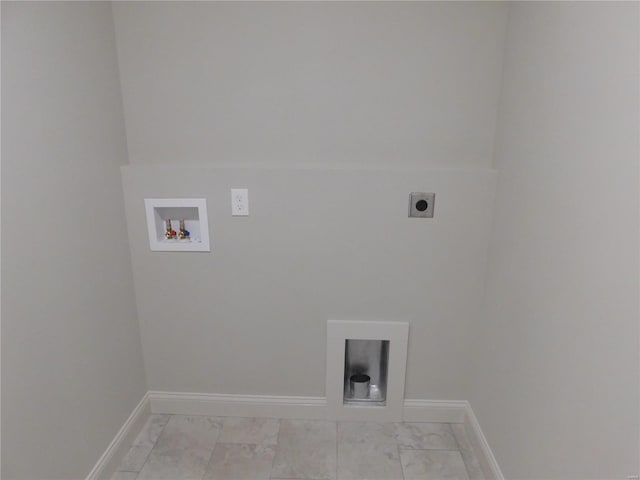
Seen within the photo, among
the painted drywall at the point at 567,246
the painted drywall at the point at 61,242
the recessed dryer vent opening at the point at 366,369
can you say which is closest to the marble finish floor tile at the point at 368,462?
the recessed dryer vent opening at the point at 366,369

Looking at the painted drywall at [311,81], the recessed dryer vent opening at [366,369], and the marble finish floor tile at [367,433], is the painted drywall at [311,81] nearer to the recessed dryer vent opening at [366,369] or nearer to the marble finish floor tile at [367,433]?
the recessed dryer vent opening at [366,369]

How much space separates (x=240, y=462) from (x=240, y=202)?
1118mm

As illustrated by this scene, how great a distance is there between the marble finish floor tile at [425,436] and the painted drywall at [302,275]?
143mm

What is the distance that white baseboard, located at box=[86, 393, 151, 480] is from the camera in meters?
1.49

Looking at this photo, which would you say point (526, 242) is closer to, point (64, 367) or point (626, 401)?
point (626, 401)

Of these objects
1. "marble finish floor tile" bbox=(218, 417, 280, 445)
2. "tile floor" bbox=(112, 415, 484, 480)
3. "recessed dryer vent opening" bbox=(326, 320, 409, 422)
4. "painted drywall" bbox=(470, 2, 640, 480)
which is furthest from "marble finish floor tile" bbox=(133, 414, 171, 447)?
"painted drywall" bbox=(470, 2, 640, 480)

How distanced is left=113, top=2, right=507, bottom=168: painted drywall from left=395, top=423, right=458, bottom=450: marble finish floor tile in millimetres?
1254

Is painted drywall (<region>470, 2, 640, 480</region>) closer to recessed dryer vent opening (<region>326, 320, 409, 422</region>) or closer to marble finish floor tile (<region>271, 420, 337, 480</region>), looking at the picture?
recessed dryer vent opening (<region>326, 320, 409, 422</region>)

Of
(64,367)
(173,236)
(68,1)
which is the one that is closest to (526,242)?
(173,236)

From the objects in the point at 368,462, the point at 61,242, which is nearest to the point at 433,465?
the point at 368,462

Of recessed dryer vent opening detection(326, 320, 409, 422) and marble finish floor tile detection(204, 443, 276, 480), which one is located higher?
recessed dryer vent opening detection(326, 320, 409, 422)

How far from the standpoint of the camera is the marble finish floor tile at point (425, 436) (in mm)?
1720

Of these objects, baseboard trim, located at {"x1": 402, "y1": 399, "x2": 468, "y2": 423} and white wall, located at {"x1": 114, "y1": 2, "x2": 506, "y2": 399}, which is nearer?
white wall, located at {"x1": 114, "y1": 2, "x2": 506, "y2": 399}

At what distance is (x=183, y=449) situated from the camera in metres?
1.70
